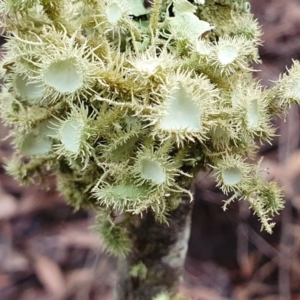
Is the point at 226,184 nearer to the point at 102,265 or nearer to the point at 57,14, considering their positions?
the point at 57,14

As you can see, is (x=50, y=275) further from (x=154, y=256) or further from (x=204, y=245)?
(x=154, y=256)

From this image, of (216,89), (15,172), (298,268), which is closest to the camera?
(216,89)

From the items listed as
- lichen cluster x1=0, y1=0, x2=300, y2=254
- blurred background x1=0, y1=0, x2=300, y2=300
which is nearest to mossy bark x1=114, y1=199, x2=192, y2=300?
lichen cluster x1=0, y1=0, x2=300, y2=254

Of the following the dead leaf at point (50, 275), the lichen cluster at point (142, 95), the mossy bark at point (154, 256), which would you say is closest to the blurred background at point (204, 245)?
the dead leaf at point (50, 275)

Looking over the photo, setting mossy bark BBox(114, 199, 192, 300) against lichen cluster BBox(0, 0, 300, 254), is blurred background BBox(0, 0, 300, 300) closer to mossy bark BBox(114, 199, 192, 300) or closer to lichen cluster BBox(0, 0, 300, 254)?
mossy bark BBox(114, 199, 192, 300)

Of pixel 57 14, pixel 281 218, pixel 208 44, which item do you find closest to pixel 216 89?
pixel 208 44

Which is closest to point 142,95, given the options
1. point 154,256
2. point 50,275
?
point 154,256
